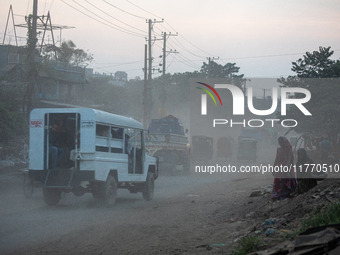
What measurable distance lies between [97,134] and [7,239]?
477 centimetres

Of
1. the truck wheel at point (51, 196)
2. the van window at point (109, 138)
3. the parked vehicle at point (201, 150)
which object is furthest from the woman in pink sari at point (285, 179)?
the parked vehicle at point (201, 150)

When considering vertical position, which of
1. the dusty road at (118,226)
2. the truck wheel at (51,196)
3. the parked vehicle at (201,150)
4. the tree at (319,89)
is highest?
the tree at (319,89)

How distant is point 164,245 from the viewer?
8.37 meters

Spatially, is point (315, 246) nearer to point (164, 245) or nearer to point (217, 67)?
point (164, 245)

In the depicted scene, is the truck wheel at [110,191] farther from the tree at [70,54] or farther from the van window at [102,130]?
the tree at [70,54]

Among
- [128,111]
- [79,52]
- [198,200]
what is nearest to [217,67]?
[128,111]

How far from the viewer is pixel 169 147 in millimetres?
26953

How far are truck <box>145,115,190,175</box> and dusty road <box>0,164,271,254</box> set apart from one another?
33.0ft

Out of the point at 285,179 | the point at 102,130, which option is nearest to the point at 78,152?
the point at 102,130

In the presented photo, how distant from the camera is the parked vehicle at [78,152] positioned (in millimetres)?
12984

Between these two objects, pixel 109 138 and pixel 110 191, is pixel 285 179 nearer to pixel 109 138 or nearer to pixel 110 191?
pixel 110 191

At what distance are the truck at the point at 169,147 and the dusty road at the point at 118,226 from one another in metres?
10.1

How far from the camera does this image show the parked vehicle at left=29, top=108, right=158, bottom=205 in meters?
13.0

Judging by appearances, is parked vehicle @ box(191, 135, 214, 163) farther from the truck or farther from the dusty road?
the dusty road
